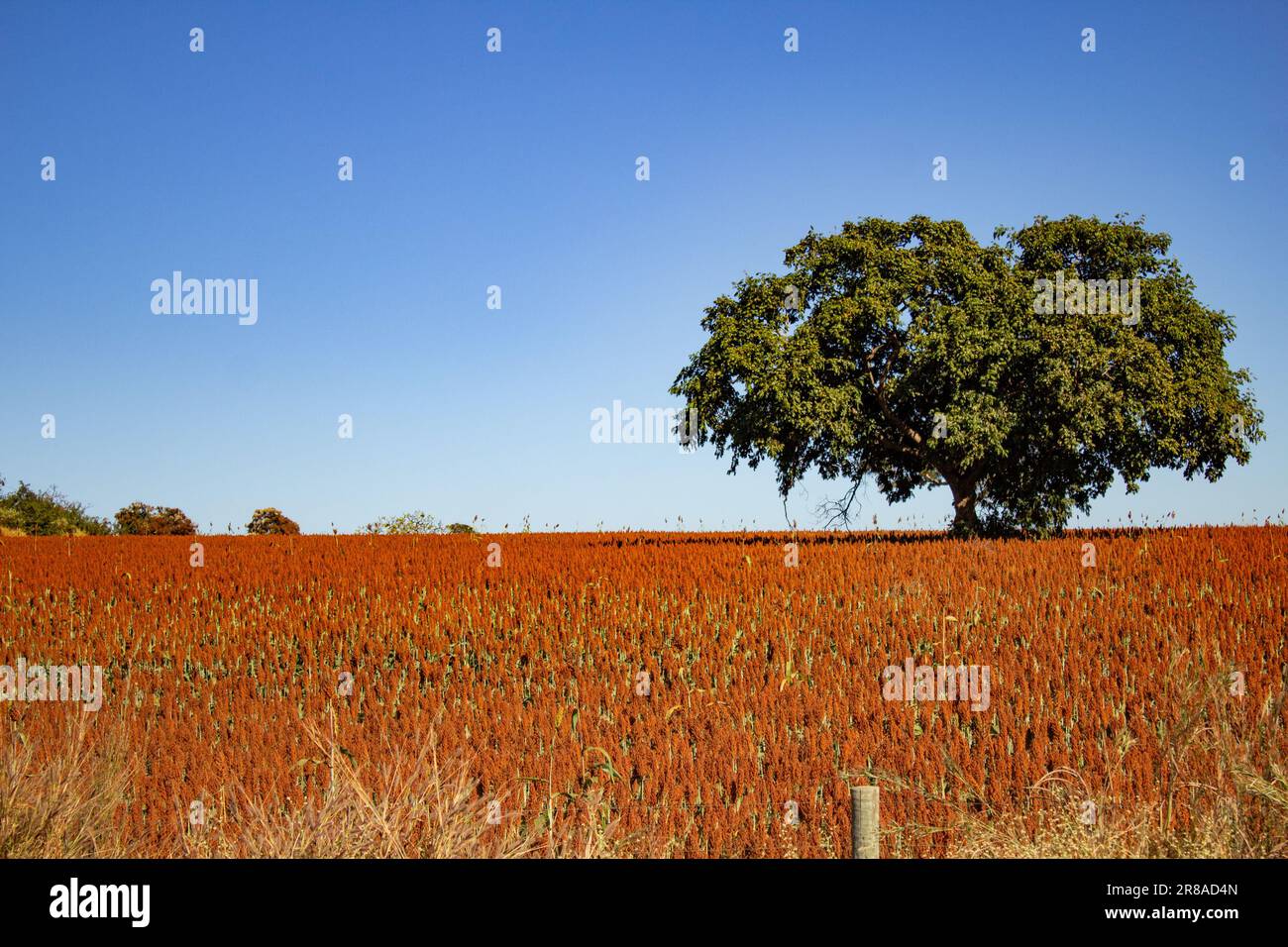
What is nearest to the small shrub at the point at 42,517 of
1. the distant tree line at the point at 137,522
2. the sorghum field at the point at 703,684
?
the distant tree line at the point at 137,522

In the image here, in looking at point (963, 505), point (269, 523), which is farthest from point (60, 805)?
point (269, 523)

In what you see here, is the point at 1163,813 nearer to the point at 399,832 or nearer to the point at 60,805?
the point at 399,832

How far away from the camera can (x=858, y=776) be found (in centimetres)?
663

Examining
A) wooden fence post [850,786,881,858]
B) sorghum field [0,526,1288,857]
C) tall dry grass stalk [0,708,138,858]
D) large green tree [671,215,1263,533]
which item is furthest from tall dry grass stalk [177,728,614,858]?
large green tree [671,215,1263,533]

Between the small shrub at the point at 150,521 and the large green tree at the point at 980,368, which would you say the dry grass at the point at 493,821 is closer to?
the large green tree at the point at 980,368

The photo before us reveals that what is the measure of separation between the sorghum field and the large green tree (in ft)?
21.9

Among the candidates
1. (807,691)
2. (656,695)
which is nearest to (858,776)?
(807,691)

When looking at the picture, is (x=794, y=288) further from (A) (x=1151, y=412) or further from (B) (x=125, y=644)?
(B) (x=125, y=644)

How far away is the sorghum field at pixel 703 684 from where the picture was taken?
609 centimetres

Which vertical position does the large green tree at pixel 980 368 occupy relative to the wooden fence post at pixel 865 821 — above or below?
above

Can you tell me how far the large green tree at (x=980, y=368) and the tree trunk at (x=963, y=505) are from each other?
5cm

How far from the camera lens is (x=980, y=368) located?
25328 mm
